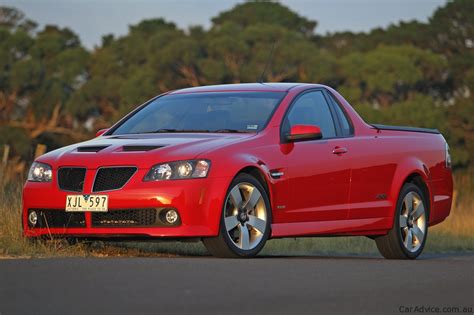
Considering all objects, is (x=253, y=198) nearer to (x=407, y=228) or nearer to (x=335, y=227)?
(x=335, y=227)

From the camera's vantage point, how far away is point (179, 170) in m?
10.2

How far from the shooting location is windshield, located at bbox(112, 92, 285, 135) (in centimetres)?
1128

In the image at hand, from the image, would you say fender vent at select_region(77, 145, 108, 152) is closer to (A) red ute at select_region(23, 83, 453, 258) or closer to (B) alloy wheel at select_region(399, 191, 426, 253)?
(A) red ute at select_region(23, 83, 453, 258)

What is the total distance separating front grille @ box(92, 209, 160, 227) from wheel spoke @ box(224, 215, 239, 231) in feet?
1.69

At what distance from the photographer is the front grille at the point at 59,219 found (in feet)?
34.1

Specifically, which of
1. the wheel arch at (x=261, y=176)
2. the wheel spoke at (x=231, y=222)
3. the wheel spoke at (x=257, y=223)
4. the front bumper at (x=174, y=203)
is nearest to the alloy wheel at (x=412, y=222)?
the wheel arch at (x=261, y=176)

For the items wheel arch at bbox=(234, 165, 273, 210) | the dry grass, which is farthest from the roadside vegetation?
wheel arch at bbox=(234, 165, 273, 210)

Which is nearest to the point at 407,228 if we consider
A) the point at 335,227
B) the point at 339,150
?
the point at 335,227

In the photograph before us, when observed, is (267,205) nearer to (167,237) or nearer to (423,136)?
(167,237)

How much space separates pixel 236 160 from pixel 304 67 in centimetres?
5679

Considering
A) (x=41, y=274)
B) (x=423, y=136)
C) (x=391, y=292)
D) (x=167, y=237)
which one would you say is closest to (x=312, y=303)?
(x=391, y=292)

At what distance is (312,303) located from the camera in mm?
7234

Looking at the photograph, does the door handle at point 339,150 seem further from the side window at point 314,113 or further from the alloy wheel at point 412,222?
the alloy wheel at point 412,222

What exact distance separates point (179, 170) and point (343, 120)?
249 centimetres
